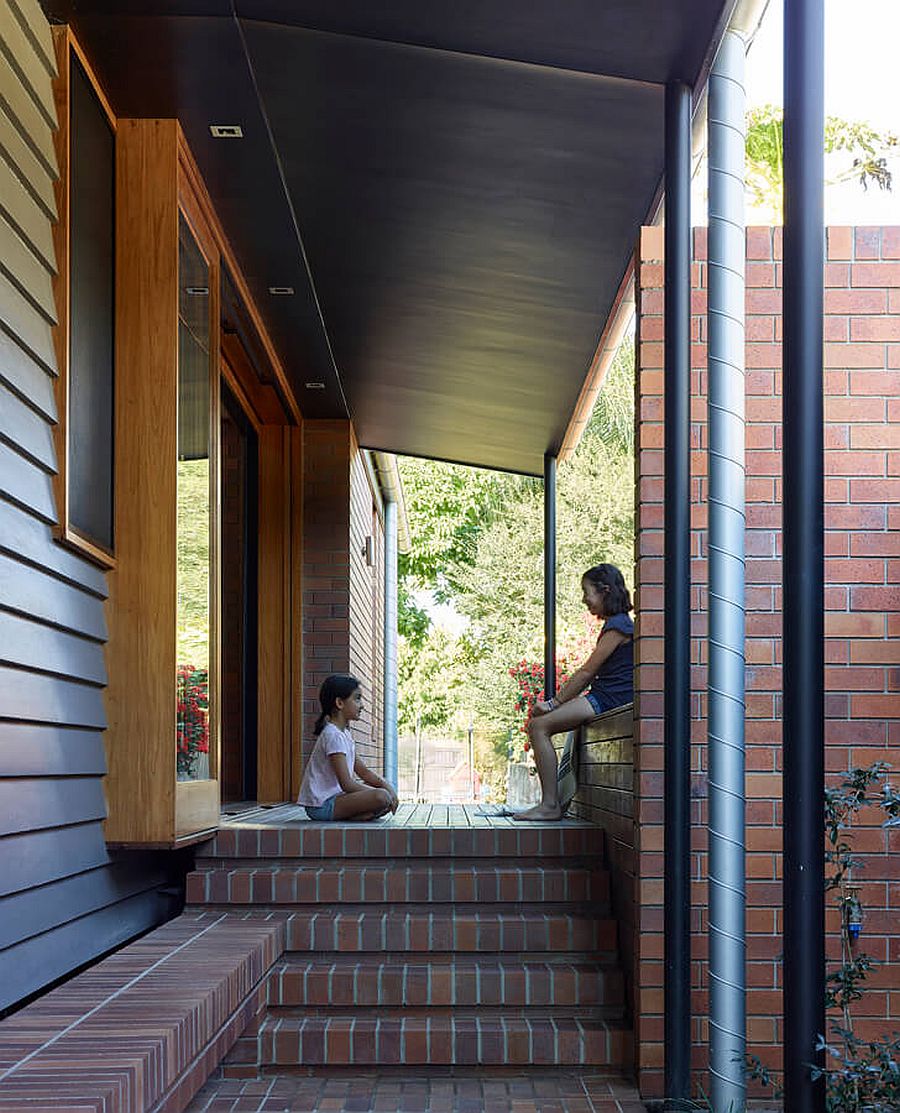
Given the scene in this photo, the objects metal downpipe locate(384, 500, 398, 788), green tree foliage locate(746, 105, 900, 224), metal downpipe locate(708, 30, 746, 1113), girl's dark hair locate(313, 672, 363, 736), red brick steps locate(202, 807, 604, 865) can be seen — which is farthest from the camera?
green tree foliage locate(746, 105, 900, 224)

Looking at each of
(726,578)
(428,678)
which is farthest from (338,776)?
(428,678)

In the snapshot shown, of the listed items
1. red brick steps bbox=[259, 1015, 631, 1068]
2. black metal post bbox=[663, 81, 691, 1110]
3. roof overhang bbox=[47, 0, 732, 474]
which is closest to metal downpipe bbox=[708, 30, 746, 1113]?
black metal post bbox=[663, 81, 691, 1110]

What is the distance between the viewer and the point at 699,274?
4195 mm

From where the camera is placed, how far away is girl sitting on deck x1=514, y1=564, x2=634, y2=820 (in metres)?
5.79

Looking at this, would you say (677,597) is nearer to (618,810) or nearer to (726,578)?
(726,578)

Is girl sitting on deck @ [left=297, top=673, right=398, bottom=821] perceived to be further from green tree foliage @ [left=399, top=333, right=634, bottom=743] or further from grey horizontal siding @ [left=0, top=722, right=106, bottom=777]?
green tree foliage @ [left=399, top=333, right=634, bottom=743]

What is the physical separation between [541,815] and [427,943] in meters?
1.17

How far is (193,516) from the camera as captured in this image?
15.5 ft

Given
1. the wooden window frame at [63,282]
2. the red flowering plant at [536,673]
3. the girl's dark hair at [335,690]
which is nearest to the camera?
the wooden window frame at [63,282]

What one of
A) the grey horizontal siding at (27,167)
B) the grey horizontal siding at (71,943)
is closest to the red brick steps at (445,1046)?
the grey horizontal siding at (71,943)

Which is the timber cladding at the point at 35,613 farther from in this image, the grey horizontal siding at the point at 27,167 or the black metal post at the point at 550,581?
the black metal post at the point at 550,581

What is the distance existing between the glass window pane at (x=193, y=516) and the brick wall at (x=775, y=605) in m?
1.43

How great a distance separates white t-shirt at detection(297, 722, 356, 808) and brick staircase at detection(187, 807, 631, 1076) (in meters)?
0.54

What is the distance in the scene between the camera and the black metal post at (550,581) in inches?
330
